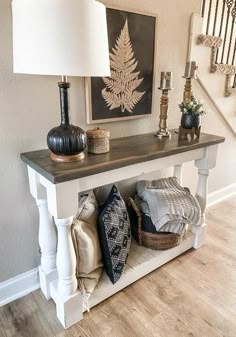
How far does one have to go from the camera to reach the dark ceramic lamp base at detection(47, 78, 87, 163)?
1.17 meters

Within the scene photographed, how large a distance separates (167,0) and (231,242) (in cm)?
186

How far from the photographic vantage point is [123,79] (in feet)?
5.36

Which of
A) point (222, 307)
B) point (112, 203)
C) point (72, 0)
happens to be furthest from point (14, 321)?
point (72, 0)

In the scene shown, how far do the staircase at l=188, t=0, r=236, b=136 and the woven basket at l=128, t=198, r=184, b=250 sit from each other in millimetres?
1201

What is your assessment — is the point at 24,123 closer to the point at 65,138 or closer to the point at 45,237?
the point at 65,138

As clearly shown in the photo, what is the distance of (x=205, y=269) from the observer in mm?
1807

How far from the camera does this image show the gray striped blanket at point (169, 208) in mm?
1675

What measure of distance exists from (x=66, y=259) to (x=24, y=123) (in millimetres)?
727

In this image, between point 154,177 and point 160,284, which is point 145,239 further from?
point 154,177

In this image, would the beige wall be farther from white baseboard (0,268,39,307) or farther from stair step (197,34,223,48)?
→ stair step (197,34,223,48)

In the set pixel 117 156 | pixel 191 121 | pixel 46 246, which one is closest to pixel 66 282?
pixel 46 246

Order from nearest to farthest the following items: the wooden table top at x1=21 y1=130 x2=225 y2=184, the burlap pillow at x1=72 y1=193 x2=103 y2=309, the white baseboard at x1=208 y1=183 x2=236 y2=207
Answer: the wooden table top at x1=21 y1=130 x2=225 y2=184 < the burlap pillow at x1=72 y1=193 x2=103 y2=309 < the white baseboard at x1=208 y1=183 x2=236 y2=207

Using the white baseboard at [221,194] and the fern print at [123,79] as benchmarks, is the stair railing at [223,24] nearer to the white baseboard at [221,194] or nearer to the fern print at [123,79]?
the fern print at [123,79]

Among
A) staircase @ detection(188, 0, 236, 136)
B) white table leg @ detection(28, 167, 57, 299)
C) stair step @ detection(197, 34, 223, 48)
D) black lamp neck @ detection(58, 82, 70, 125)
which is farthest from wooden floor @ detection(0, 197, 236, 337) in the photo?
stair step @ detection(197, 34, 223, 48)
